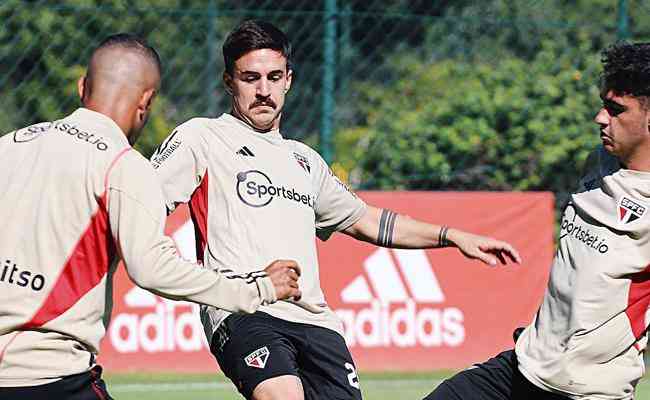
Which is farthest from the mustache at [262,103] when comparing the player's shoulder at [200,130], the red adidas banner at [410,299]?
the red adidas banner at [410,299]

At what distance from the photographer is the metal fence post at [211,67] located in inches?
466

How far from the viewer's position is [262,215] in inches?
225

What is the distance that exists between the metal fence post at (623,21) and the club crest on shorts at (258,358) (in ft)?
25.3

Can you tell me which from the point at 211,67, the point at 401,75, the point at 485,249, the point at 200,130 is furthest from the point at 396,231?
the point at 401,75

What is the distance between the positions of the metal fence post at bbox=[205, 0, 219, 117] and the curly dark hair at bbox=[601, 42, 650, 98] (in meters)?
6.56

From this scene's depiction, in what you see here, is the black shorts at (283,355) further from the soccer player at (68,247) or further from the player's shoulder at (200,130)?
the soccer player at (68,247)

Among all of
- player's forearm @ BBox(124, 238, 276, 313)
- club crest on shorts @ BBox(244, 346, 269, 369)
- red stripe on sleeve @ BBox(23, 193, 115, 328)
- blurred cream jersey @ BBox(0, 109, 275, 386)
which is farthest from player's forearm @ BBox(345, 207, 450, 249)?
red stripe on sleeve @ BBox(23, 193, 115, 328)

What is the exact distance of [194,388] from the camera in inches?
381

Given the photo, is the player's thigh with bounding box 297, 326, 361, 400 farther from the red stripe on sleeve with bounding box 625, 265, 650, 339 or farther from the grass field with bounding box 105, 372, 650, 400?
the grass field with bounding box 105, 372, 650, 400

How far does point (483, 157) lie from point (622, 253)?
7066mm

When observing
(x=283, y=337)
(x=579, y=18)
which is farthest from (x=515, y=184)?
(x=283, y=337)

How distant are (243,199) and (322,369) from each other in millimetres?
851

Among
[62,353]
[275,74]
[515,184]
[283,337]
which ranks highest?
[275,74]

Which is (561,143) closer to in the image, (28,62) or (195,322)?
(195,322)
